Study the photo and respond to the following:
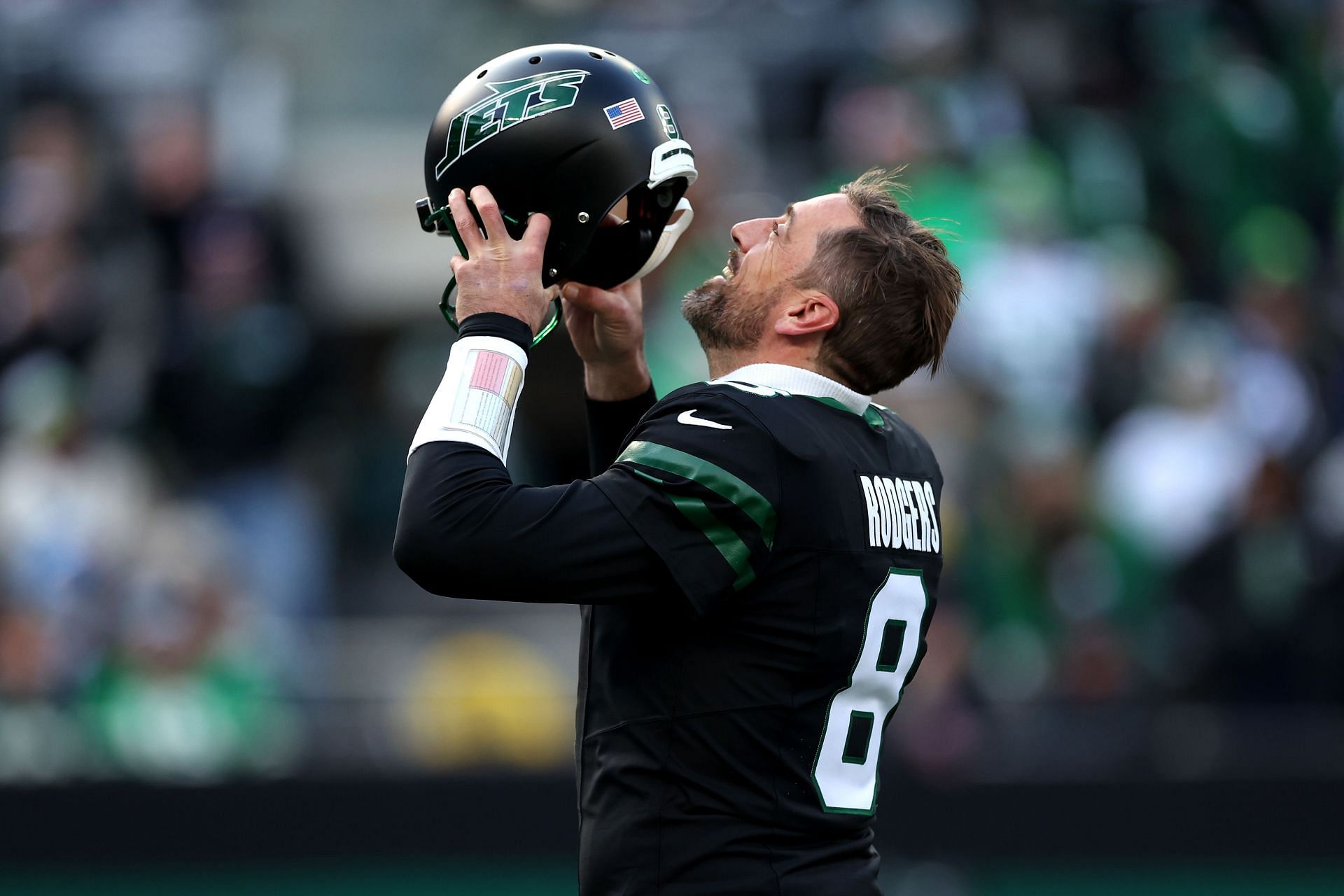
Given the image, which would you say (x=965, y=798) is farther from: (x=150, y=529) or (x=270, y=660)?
(x=150, y=529)

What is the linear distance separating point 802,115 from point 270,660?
16.4 ft

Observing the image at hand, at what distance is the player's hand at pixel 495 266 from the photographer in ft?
10.2

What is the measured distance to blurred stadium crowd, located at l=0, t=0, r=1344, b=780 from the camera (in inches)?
301

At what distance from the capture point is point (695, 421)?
10.0ft

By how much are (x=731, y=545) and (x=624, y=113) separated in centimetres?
89

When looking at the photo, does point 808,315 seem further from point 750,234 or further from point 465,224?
point 465,224

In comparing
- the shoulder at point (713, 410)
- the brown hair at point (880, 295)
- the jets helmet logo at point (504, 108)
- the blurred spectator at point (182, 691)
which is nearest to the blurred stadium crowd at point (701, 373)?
the blurred spectator at point (182, 691)

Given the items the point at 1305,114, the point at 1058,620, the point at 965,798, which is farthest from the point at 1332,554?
the point at 1305,114

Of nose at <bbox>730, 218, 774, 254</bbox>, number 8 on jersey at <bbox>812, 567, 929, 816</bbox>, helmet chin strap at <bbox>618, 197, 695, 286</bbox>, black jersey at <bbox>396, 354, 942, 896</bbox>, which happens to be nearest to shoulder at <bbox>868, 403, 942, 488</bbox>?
black jersey at <bbox>396, 354, 942, 896</bbox>

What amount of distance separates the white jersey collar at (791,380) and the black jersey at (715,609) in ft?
0.10

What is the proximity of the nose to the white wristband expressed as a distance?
24.8 inches

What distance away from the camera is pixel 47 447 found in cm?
833

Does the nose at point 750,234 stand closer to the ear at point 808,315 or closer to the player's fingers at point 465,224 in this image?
the ear at point 808,315

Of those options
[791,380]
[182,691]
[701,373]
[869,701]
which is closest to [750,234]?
[791,380]
